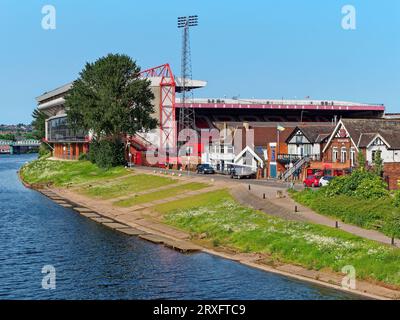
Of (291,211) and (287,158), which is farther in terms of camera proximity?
(287,158)

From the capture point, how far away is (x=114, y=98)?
124 m

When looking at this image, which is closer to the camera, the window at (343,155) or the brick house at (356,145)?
the brick house at (356,145)

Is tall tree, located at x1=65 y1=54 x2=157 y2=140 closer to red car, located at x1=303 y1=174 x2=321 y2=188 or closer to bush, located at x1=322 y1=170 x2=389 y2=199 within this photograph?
red car, located at x1=303 y1=174 x2=321 y2=188

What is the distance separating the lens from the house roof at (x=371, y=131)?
84.0 metres

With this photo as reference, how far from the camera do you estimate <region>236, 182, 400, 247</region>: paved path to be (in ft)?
165

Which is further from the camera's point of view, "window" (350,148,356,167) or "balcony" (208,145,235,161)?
"balcony" (208,145,235,161)

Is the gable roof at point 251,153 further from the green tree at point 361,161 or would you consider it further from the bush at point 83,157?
the bush at point 83,157

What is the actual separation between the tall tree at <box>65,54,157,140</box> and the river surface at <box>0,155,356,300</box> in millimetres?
55927

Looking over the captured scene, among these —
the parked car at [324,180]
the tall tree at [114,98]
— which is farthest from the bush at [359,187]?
the tall tree at [114,98]

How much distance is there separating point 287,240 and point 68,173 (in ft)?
302

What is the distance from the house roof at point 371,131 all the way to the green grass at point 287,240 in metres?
22.8
